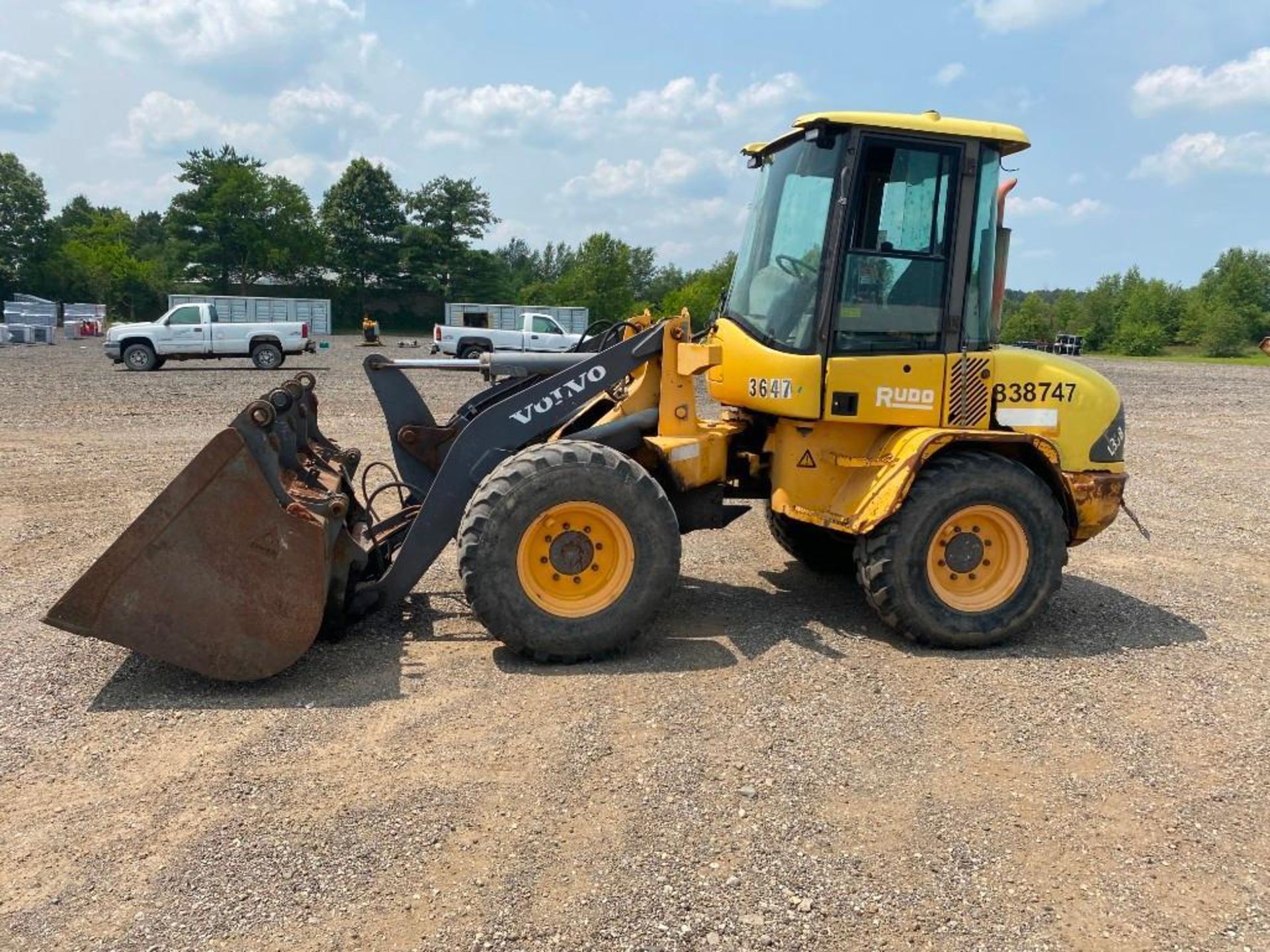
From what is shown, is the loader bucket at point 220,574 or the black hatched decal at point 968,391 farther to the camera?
the black hatched decal at point 968,391

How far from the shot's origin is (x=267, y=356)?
25.9 meters

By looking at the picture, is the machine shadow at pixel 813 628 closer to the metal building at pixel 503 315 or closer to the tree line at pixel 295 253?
the metal building at pixel 503 315

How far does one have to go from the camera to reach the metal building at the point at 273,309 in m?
50.1

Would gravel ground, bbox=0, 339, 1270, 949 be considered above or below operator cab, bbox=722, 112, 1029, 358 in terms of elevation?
below

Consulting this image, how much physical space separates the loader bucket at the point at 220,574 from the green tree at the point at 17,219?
75.3 metres

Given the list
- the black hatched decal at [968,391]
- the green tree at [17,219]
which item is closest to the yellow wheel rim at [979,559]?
the black hatched decal at [968,391]

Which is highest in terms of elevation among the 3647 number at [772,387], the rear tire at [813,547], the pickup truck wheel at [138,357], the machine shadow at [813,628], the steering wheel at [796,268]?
the steering wheel at [796,268]

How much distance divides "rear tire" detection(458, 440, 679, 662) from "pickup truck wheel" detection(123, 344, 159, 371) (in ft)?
76.5

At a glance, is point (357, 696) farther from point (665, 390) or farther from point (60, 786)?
point (665, 390)

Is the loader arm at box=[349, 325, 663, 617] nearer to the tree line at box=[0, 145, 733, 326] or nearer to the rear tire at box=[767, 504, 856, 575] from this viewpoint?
the rear tire at box=[767, 504, 856, 575]

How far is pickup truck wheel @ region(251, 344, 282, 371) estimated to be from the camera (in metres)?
25.8

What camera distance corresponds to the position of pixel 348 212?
217 ft

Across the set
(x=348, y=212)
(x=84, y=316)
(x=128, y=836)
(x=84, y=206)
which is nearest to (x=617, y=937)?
(x=128, y=836)

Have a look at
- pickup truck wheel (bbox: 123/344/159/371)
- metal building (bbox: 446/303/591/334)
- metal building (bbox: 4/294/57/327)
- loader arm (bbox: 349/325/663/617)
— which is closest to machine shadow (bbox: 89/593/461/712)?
loader arm (bbox: 349/325/663/617)
